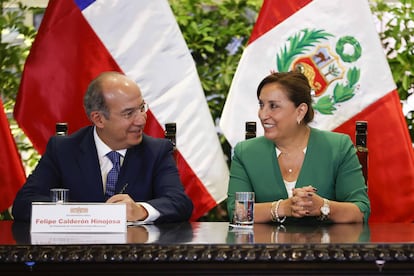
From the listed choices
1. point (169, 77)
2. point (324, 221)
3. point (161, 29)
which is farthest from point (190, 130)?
point (324, 221)

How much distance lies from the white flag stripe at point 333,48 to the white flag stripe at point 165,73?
141mm

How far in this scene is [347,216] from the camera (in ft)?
9.69

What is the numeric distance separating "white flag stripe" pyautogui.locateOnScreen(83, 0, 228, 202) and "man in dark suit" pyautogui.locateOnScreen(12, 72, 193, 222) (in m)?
0.58

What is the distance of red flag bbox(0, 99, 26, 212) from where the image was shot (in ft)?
12.3

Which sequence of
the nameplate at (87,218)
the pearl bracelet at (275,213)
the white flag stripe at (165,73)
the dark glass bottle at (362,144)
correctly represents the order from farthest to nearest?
the white flag stripe at (165,73) → the dark glass bottle at (362,144) → the pearl bracelet at (275,213) → the nameplate at (87,218)

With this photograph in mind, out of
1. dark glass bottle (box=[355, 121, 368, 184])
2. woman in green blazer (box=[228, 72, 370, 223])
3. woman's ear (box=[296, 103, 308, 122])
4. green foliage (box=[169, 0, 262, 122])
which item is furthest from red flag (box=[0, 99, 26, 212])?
dark glass bottle (box=[355, 121, 368, 184])

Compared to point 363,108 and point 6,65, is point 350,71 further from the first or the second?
point 6,65

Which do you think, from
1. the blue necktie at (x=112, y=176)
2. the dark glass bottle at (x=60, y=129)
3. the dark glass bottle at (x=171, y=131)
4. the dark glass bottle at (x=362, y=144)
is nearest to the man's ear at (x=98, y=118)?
the blue necktie at (x=112, y=176)

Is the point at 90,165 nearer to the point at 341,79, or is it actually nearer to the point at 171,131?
the point at 171,131

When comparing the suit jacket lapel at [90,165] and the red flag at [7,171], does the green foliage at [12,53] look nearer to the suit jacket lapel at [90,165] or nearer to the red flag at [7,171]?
the red flag at [7,171]

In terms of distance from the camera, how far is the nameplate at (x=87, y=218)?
2.38 m

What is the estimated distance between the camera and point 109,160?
320 centimetres

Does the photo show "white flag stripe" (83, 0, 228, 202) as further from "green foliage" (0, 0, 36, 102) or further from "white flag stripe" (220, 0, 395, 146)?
"green foliage" (0, 0, 36, 102)

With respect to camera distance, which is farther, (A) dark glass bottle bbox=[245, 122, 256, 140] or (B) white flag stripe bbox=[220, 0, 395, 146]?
(B) white flag stripe bbox=[220, 0, 395, 146]
